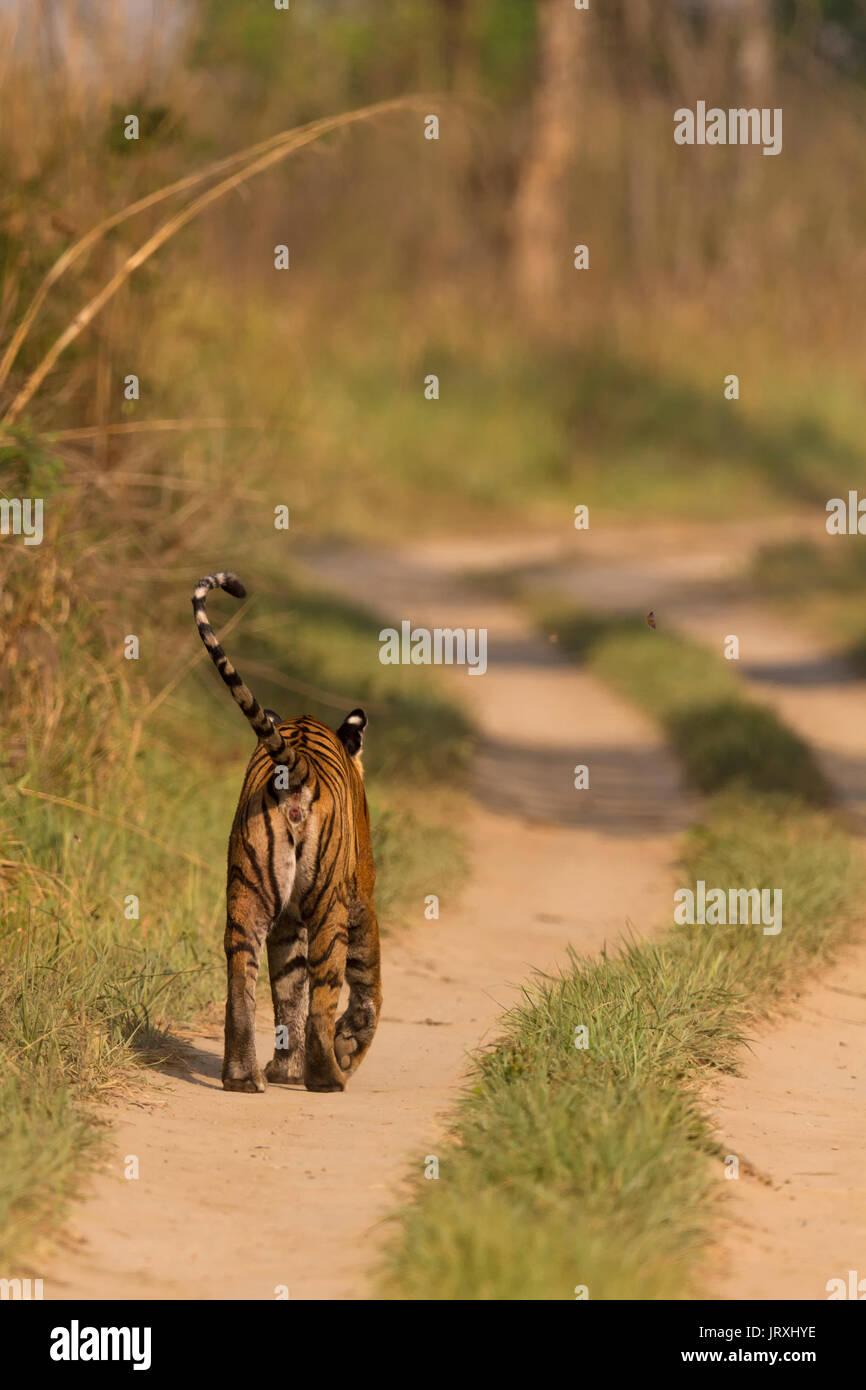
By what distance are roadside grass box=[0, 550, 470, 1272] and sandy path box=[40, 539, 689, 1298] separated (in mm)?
154

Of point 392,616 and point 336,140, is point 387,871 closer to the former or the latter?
point 336,140

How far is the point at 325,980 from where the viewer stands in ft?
17.6

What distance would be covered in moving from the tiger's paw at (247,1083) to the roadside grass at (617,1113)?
1.96ft

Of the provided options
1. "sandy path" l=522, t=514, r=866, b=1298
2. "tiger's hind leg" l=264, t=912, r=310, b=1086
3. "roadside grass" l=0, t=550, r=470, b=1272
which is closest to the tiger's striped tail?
"tiger's hind leg" l=264, t=912, r=310, b=1086

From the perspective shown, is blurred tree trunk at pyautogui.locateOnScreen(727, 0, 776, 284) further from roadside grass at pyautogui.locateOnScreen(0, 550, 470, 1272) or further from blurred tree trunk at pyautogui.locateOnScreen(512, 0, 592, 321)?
roadside grass at pyautogui.locateOnScreen(0, 550, 470, 1272)

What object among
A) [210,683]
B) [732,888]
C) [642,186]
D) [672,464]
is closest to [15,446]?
[210,683]

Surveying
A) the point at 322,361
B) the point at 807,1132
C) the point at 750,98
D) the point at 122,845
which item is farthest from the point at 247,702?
the point at 750,98

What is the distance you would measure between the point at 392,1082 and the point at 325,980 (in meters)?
0.62

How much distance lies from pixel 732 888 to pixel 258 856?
302cm

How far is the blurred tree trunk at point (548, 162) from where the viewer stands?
85.7ft

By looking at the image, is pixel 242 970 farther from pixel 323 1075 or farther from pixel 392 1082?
pixel 392 1082

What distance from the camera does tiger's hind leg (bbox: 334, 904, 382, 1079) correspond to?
Result: 5738 millimetres
